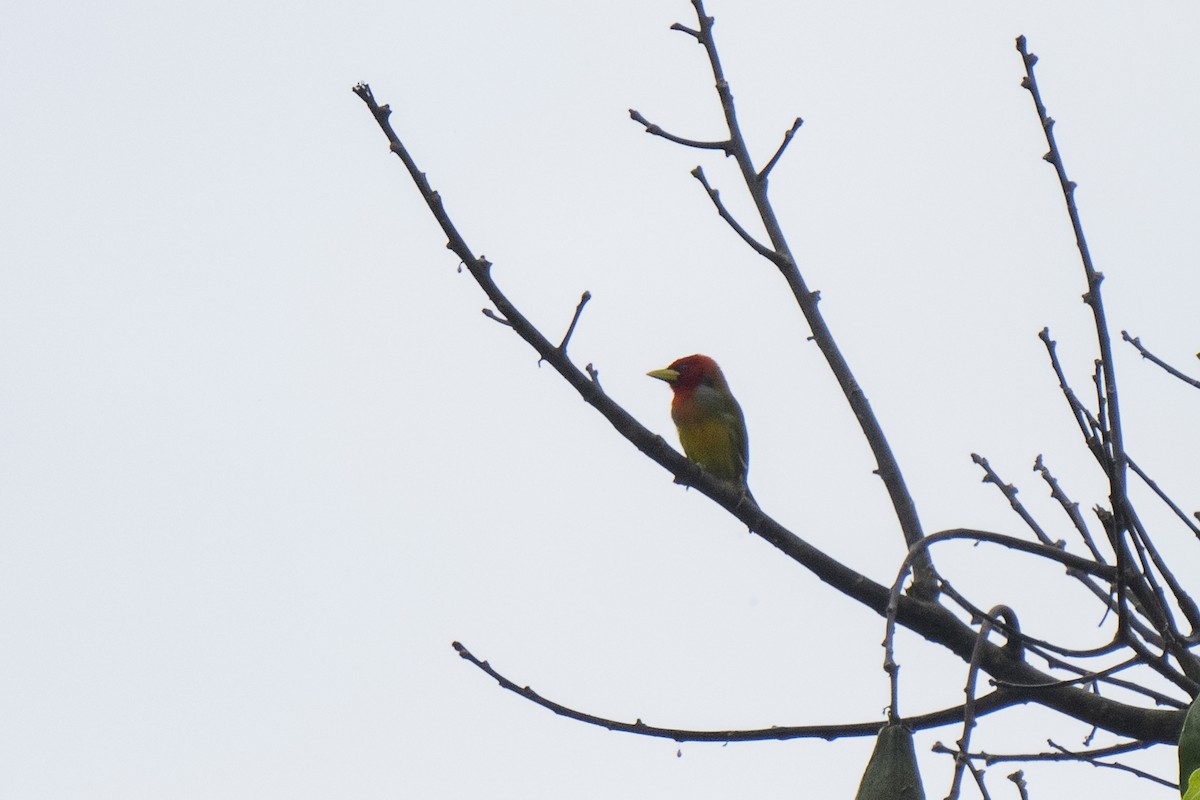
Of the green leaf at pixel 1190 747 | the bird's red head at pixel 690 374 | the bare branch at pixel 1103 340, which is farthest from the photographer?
the bird's red head at pixel 690 374

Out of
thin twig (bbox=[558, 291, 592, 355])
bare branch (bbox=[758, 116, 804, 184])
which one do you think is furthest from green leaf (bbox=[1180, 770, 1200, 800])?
bare branch (bbox=[758, 116, 804, 184])

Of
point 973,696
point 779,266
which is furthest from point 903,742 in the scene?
point 779,266

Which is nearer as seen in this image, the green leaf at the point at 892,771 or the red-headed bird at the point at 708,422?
the green leaf at the point at 892,771

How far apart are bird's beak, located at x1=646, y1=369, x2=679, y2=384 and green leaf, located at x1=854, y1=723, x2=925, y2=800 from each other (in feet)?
22.4

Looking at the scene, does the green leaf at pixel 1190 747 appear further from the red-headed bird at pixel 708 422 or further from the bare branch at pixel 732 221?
the red-headed bird at pixel 708 422

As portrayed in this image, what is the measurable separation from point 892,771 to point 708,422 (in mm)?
6423

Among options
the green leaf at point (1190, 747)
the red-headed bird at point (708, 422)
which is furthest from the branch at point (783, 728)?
the red-headed bird at point (708, 422)

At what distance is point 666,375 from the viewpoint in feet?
30.8

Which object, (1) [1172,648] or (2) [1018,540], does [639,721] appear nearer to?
(2) [1018,540]

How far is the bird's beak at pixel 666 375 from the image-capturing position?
938cm

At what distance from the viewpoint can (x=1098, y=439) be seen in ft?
10.3

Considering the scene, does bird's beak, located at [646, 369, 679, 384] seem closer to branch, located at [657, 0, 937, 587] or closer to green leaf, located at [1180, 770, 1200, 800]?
branch, located at [657, 0, 937, 587]

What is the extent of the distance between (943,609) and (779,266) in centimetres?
107

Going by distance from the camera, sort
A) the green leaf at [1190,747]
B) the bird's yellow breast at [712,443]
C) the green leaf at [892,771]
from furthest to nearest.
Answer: the bird's yellow breast at [712,443]
the green leaf at [892,771]
the green leaf at [1190,747]
